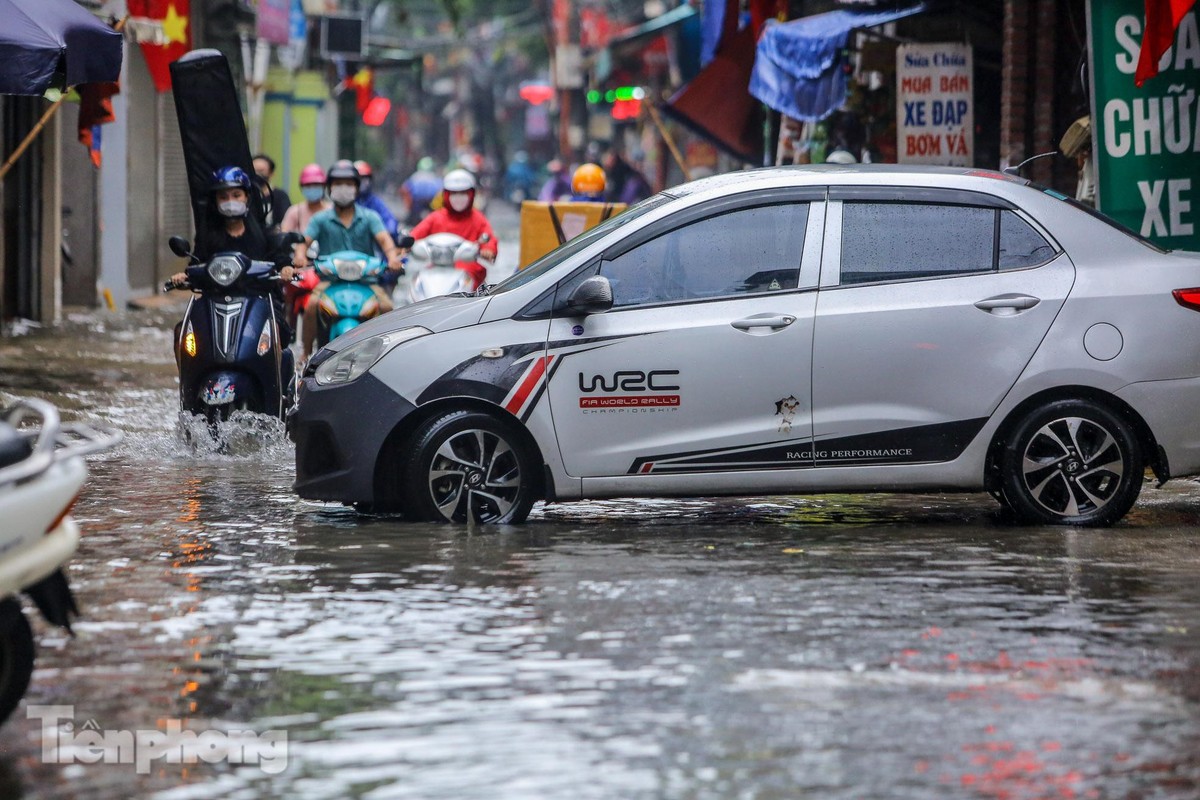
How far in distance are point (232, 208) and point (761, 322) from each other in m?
4.77

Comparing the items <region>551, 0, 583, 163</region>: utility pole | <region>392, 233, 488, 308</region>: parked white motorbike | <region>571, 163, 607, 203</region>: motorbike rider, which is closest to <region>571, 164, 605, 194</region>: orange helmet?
<region>571, 163, 607, 203</region>: motorbike rider

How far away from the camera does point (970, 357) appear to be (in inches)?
361

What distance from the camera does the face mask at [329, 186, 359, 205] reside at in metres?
14.8

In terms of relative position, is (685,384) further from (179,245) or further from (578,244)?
(179,245)

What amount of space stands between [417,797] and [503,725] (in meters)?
0.70

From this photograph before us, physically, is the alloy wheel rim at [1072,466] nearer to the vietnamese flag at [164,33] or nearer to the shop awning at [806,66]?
the shop awning at [806,66]

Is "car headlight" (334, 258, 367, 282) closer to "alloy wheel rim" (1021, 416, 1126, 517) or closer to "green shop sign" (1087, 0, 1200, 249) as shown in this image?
"green shop sign" (1087, 0, 1200, 249)

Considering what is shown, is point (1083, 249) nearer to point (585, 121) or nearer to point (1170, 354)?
point (1170, 354)

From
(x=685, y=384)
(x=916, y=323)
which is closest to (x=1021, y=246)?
(x=916, y=323)

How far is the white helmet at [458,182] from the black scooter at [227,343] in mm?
3951

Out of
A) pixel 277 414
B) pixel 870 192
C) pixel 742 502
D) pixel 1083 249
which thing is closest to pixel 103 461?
pixel 277 414

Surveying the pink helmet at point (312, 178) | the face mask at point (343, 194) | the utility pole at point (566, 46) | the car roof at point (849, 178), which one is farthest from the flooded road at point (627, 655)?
the utility pole at point (566, 46)

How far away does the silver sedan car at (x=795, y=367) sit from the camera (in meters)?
9.07

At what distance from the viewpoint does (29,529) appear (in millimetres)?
5426
